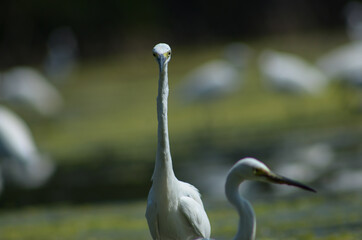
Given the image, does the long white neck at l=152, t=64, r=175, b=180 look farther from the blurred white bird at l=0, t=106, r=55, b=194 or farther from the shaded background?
the shaded background

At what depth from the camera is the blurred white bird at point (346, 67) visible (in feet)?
40.7

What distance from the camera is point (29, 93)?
14547mm

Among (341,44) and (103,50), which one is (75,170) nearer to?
(341,44)

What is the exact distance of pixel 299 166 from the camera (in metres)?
9.14

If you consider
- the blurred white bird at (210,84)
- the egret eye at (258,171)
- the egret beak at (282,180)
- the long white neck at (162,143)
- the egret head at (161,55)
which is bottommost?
the egret beak at (282,180)

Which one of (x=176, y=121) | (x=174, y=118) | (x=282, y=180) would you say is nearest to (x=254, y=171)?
(x=282, y=180)

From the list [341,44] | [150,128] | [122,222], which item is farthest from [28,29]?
[122,222]

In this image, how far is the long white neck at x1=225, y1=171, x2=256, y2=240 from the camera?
4277mm

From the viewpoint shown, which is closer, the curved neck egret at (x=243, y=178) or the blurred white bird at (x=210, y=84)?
the curved neck egret at (x=243, y=178)

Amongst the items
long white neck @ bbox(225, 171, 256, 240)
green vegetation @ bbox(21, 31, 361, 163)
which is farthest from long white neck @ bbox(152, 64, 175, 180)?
green vegetation @ bbox(21, 31, 361, 163)

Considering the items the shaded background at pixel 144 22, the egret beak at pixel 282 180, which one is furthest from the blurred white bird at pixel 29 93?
the egret beak at pixel 282 180

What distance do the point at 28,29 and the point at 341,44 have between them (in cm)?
1056

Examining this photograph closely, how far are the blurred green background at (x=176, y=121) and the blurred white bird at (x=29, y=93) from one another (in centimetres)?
44

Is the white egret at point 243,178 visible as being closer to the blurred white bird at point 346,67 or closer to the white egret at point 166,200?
the white egret at point 166,200
